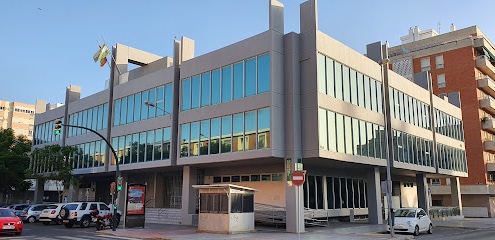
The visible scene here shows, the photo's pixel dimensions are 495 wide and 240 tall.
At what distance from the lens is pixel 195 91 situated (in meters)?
29.5

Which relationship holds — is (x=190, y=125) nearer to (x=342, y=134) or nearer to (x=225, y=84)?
(x=225, y=84)

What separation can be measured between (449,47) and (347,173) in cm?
3410

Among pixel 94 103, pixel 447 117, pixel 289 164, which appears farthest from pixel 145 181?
pixel 447 117

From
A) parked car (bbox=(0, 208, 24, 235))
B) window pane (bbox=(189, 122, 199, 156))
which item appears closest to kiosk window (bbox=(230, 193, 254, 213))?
window pane (bbox=(189, 122, 199, 156))

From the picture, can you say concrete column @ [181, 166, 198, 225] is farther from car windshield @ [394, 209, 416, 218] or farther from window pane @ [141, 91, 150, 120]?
car windshield @ [394, 209, 416, 218]

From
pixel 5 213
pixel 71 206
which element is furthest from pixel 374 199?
pixel 5 213

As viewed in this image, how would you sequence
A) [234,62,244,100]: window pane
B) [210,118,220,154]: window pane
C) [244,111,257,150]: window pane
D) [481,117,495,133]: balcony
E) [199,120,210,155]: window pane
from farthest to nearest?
[481,117,495,133]: balcony → [199,120,210,155]: window pane → [210,118,220,154]: window pane → [234,62,244,100]: window pane → [244,111,257,150]: window pane

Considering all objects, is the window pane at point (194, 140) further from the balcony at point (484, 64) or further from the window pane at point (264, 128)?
the balcony at point (484, 64)

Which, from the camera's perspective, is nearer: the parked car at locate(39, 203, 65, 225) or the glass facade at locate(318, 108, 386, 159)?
the glass facade at locate(318, 108, 386, 159)

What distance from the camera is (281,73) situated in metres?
25.1

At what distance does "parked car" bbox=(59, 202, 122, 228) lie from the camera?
27.1 meters

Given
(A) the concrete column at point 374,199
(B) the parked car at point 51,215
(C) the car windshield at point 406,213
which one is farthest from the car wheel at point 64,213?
(A) the concrete column at point 374,199

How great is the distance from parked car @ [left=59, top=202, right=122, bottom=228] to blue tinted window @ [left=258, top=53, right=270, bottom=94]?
553 inches

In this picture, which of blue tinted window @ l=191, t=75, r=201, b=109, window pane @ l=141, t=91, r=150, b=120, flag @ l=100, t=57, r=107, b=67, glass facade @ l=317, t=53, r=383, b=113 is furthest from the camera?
flag @ l=100, t=57, r=107, b=67
